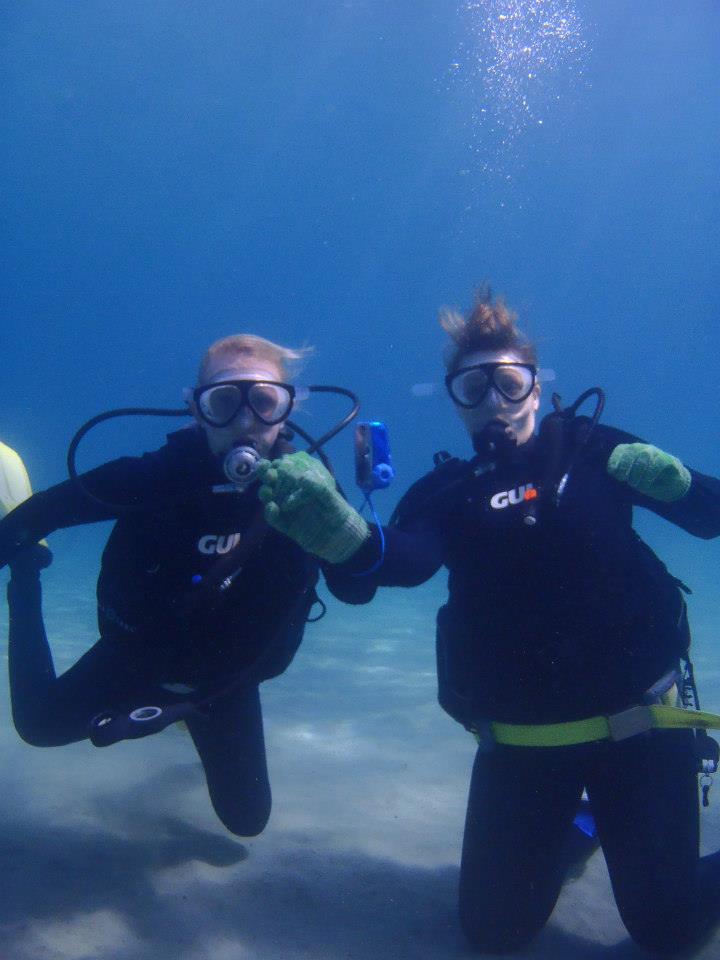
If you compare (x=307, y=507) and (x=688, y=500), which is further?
(x=688, y=500)

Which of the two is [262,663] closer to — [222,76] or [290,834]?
[290,834]

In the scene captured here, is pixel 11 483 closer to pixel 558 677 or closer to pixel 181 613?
pixel 181 613

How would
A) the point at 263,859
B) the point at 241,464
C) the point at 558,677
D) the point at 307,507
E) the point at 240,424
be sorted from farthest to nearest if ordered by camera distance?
the point at 263,859 < the point at 240,424 < the point at 241,464 < the point at 558,677 < the point at 307,507

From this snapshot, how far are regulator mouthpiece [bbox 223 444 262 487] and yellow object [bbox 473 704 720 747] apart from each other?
172 cm

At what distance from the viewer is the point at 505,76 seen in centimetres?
4591

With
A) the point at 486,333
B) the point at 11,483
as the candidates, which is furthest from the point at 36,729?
the point at 486,333

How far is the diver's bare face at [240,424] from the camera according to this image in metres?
3.31

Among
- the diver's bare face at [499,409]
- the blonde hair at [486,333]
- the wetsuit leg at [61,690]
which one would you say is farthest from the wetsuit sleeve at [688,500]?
the wetsuit leg at [61,690]

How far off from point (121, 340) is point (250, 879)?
93187 millimetres

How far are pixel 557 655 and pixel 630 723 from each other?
406 mm

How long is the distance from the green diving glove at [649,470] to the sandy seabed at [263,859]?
192cm

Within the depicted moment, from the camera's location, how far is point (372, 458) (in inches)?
116

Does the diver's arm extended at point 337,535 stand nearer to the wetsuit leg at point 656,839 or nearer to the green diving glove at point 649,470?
the green diving glove at point 649,470

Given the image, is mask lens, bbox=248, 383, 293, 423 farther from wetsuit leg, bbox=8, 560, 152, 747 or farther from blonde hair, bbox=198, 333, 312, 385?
wetsuit leg, bbox=8, 560, 152, 747
